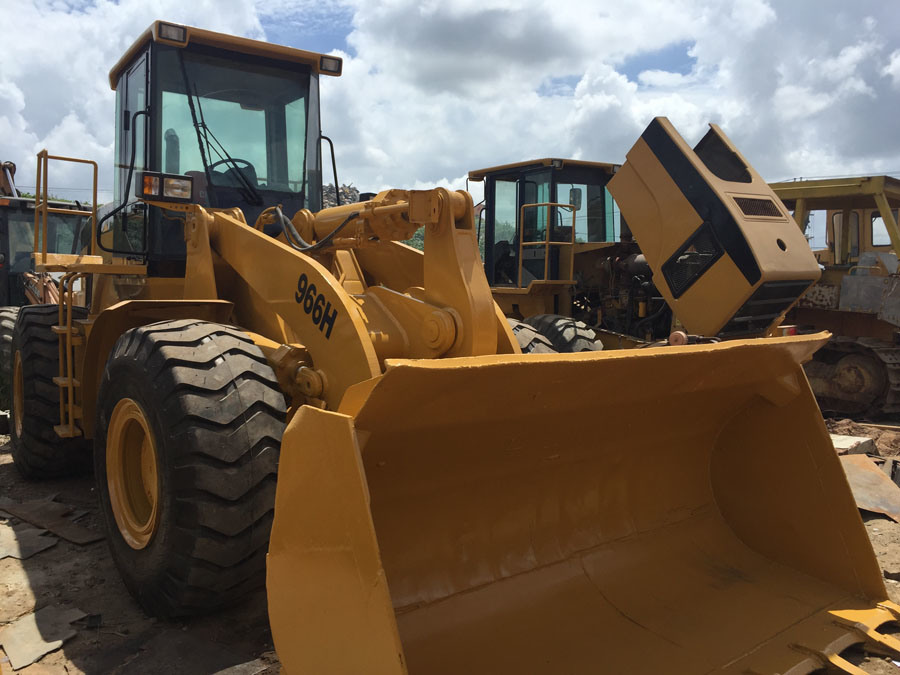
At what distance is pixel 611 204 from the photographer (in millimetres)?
9945

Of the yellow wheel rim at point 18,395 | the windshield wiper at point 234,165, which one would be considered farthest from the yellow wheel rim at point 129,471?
the yellow wheel rim at point 18,395

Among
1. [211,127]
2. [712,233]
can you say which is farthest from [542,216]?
[211,127]

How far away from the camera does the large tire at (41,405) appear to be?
5246 millimetres

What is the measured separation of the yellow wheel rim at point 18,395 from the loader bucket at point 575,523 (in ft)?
13.1

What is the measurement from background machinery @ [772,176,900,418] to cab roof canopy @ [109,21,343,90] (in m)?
7.04

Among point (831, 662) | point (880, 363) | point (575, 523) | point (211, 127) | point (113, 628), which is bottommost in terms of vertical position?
point (113, 628)

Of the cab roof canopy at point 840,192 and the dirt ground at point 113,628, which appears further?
the cab roof canopy at point 840,192

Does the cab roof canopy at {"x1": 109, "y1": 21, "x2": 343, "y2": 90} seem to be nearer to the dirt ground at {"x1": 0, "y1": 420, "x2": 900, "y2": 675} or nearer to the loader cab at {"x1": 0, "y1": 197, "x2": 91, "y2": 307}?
the dirt ground at {"x1": 0, "y1": 420, "x2": 900, "y2": 675}

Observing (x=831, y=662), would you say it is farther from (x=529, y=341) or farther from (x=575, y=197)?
(x=575, y=197)

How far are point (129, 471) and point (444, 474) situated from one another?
1756mm

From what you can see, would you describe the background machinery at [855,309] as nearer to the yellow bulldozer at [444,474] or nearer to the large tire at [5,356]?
the yellow bulldozer at [444,474]

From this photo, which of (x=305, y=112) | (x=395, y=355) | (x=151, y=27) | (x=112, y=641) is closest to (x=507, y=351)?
(x=395, y=355)

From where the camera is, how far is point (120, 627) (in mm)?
3262

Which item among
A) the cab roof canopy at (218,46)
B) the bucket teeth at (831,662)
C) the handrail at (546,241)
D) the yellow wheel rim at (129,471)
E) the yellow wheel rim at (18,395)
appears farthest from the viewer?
the handrail at (546,241)
